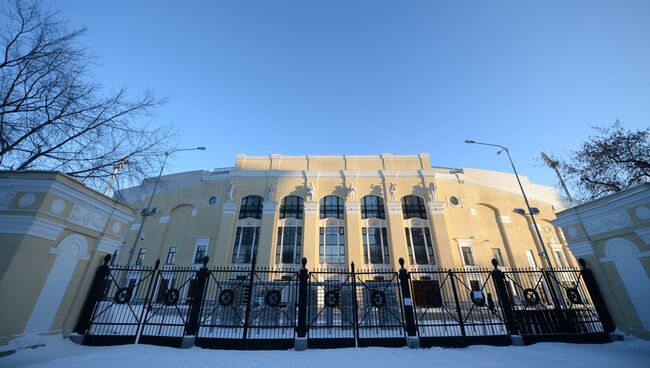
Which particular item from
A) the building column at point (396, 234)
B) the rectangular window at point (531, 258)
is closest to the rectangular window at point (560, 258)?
the rectangular window at point (531, 258)

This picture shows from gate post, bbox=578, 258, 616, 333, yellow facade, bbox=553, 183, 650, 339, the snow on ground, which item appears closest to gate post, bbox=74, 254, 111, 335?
the snow on ground

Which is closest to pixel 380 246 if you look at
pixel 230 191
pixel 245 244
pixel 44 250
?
pixel 245 244

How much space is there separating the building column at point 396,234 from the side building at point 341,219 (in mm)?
105

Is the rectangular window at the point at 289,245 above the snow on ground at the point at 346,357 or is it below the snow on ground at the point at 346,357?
above

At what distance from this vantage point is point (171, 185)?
32.3 meters

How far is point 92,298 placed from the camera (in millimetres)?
7891

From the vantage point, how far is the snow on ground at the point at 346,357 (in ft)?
20.4

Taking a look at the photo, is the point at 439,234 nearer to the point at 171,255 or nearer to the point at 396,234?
the point at 396,234

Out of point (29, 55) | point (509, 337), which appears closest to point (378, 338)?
point (509, 337)

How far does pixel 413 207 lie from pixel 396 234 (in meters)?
4.22

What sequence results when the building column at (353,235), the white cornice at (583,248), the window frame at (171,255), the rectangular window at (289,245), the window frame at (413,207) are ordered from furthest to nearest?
the window frame at (413,207), the window frame at (171,255), the rectangular window at (289,245), the building column at (353,235), the white cornice at (583,248)

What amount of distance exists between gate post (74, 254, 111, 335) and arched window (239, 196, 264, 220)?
19.2 m

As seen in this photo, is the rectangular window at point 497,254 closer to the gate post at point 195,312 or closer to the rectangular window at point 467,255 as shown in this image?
the rectangular window at point 467,255

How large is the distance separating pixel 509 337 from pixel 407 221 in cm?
1838
